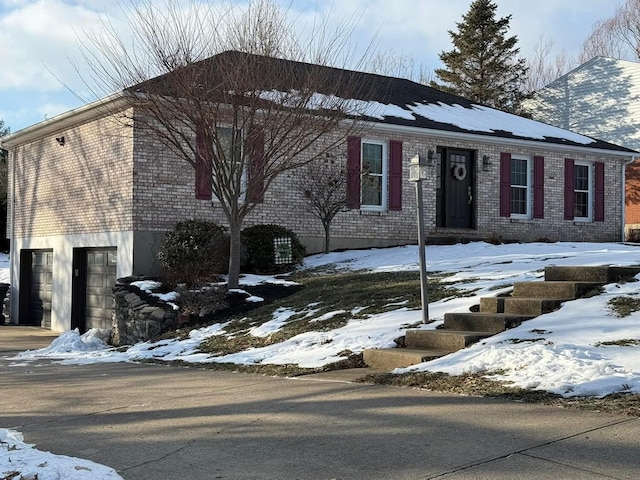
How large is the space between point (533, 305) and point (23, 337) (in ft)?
40.1

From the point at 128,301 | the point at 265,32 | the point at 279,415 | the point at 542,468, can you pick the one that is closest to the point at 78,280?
the point at 128,301

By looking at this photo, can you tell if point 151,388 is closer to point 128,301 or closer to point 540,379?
point 540,379

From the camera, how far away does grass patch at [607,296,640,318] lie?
322 inches

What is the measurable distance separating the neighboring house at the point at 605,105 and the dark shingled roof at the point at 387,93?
300 inches

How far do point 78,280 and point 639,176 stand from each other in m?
21.7

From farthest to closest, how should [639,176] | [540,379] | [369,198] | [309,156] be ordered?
[639,176], [369,198], [309,156], [540,379]

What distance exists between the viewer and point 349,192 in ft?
58.6

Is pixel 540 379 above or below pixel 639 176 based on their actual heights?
below

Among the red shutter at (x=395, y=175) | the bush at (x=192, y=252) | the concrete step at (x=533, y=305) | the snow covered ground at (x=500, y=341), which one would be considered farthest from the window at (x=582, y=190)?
the concrete step at (x=533, y=305)

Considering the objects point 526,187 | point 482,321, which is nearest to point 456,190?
point 526,187

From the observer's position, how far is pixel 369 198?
1878 centimetres

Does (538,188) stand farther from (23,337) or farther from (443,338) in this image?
(23,337)

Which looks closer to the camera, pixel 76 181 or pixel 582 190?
pixel 76 181

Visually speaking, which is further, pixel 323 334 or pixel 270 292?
pixel 270 292
